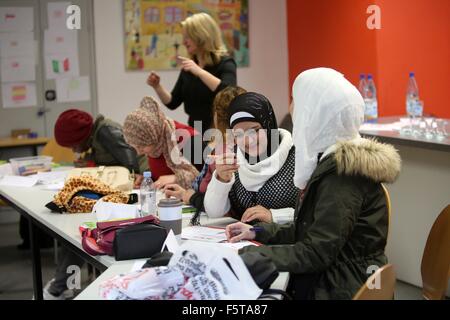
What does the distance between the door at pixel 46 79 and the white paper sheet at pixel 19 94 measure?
35 mm

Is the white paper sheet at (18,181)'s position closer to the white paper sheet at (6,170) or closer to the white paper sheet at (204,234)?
the white paper sheet at (6,170)

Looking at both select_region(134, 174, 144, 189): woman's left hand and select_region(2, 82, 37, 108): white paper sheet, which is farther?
select_region(2, 82, 37, 108): white paper sheet

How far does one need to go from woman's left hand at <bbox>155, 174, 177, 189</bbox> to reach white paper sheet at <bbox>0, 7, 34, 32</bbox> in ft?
10.1

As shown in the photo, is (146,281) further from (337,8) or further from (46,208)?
(337,8)

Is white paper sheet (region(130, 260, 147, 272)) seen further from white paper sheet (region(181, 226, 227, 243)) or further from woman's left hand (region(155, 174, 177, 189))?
woman's left hand (region(155, 174, 177, 189))

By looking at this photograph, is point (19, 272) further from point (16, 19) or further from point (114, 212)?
point (16, 19)

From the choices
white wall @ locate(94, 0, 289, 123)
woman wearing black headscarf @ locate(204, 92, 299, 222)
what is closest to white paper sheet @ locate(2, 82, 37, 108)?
white wall @ locate(94, 0, 289, 123)

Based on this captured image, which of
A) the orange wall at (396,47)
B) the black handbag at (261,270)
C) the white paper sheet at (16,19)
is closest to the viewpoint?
the black handbag at (261,270)

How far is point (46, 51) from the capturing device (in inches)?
231

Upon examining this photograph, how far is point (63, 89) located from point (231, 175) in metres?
3.66

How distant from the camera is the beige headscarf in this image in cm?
336

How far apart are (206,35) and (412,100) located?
1629 millimetres

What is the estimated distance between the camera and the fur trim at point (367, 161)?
205cm

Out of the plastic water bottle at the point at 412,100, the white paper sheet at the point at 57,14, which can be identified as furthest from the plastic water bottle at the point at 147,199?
the white paper sheet at the point at 57,14
